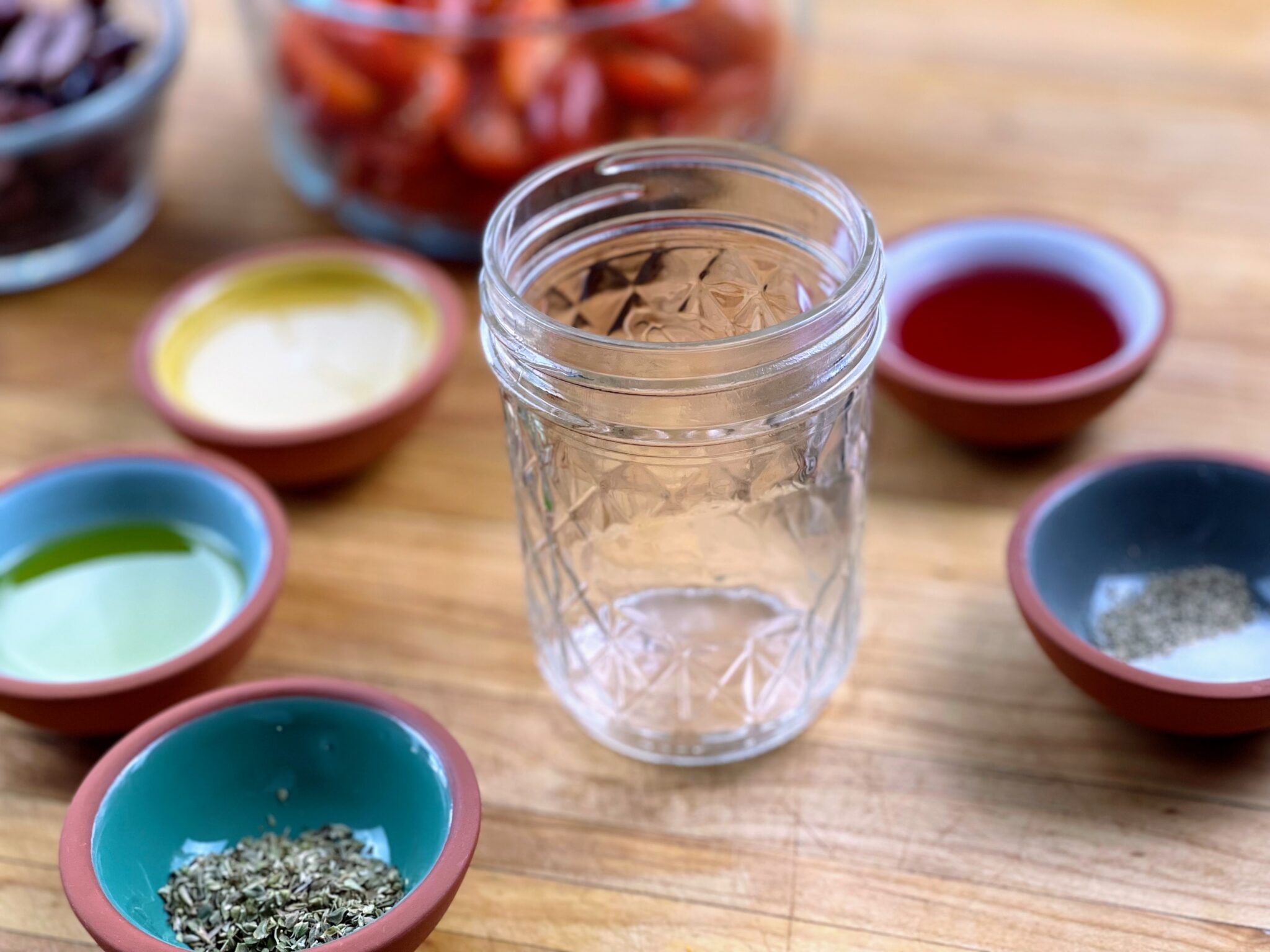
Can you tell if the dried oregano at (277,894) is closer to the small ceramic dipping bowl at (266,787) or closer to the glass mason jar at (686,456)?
the small ceramic dipping bowl at (266,787)

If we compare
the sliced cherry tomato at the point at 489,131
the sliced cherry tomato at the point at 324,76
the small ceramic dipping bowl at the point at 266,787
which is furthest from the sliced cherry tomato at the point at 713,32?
the small ceramic dipping bowl at the point at 266,787

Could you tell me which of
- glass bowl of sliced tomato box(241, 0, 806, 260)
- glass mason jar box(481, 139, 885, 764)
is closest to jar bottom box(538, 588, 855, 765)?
glass mason jar box(481, 139, 885, 764)

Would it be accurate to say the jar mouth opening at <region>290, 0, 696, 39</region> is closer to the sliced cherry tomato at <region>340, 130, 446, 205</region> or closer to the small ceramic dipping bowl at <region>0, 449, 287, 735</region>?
the sliced cherry tomato at <region>340, 130, 446, 205</region>

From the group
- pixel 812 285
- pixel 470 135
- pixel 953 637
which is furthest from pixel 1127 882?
pixel 470 135

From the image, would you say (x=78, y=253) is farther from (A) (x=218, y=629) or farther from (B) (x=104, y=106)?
(A) (x=218, y=629)

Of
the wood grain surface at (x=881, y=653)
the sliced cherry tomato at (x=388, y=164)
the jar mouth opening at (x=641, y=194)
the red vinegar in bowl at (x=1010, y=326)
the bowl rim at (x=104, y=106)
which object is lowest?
the wood grain surface at (x=881, y=653)

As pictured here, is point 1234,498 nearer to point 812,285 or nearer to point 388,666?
point 812,285

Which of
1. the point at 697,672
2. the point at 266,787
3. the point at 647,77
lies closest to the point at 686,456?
the point at 697,672
